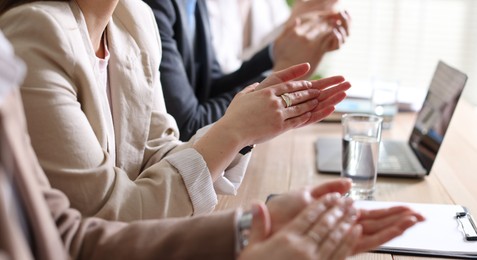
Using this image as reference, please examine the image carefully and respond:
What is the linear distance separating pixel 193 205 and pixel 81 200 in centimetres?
18

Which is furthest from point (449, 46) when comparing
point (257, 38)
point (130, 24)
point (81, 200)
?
point (81, 200)

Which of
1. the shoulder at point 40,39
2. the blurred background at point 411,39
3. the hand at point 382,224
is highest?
the shoulder at point 40,39

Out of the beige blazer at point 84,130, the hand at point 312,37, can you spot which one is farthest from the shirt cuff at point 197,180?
the hand at point 312,37

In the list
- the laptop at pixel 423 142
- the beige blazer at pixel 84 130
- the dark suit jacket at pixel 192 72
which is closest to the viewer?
the beige blazer at pixel 84 130

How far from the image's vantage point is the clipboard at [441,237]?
1.05m

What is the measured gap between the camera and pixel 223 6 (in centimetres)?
259

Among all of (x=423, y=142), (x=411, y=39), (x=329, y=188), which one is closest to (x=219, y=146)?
(x=329, y=188)

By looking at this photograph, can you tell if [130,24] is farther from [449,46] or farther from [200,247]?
[449,46]

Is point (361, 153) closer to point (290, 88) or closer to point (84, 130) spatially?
point (290, 88)

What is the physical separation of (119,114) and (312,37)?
0.81 m

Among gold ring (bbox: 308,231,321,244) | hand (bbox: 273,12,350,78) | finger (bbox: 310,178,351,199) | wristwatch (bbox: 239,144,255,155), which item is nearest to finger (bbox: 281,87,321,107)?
wristwatch (bbox: 239,144,255,155)

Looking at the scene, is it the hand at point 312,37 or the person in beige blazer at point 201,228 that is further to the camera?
the hand at point 312,37

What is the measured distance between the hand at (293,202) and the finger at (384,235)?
0.08 m

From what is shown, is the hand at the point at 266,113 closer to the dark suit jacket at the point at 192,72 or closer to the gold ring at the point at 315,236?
the gold ring at the point at 315,236
